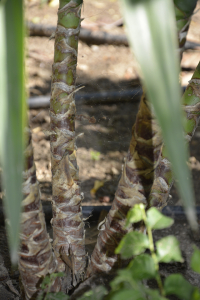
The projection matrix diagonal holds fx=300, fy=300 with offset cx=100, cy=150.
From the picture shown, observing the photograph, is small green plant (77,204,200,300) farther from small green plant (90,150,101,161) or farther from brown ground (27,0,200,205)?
small green plant (90,150,101,161)

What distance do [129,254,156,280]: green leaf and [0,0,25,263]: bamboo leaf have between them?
202mm

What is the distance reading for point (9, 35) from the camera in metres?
0.25

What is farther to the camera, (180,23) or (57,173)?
(57,173)

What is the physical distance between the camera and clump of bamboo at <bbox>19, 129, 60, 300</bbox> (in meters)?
0.59

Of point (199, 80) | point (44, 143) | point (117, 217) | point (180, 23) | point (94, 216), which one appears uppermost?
point (180, 23)

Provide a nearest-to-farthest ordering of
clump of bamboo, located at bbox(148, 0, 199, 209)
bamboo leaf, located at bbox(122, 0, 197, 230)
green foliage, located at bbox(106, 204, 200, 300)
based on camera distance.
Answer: bamboo leaf, located at bbox(122, 0, 197, 230)
green foliage, located at bbox(106, 204, 200, 300)
clump of bamboo, located at bbox(148, 0, 199, 209)

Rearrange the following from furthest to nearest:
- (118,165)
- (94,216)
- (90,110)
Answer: (90,110) < (118,165) < (94,216)

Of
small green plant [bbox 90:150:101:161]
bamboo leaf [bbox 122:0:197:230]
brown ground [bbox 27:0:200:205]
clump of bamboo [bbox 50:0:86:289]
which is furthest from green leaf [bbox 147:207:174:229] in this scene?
small green plant [bbox 90:150:101:161]

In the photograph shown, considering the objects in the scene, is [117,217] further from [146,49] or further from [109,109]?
[109,109]

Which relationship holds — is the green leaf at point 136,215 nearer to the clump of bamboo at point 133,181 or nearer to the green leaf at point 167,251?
the green leaf at point 167,251

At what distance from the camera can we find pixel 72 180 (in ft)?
2.37

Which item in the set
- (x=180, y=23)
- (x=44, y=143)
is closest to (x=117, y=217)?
(x=180, y=23)

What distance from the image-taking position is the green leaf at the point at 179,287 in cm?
36

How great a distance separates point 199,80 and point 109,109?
1286 mm
